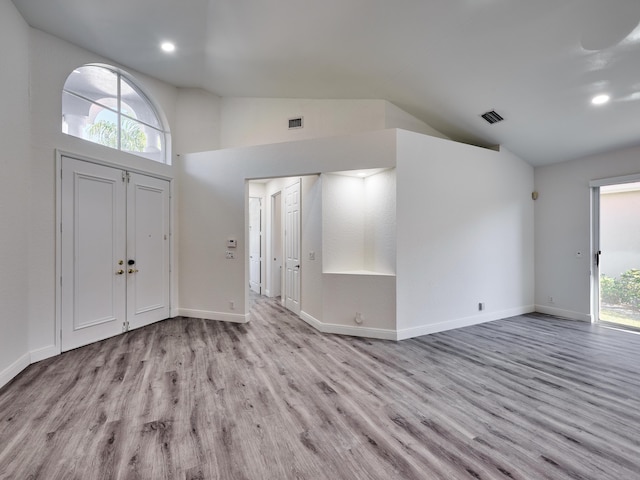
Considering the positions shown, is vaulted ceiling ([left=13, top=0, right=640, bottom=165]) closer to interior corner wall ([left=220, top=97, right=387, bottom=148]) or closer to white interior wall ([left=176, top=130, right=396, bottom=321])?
interior corner wall ([left=220, top=97, right=387, bottom=148])

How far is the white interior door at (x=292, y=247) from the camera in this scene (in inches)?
202

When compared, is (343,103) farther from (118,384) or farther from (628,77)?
(118,384)

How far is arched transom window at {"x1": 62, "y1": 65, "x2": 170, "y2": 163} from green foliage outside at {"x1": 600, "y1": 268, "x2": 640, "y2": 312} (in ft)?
25.4

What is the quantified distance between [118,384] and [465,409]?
123 inches

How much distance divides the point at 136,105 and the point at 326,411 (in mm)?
5180

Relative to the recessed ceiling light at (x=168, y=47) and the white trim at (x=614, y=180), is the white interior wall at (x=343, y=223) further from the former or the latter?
the white trim at (x=614, y=180)

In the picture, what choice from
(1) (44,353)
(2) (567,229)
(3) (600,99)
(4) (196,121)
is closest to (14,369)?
(1) (44,353)

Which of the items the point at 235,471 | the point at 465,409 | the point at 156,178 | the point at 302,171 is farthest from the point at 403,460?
the point at 156,178

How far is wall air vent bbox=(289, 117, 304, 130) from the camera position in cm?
525

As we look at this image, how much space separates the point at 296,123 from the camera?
5.27 m

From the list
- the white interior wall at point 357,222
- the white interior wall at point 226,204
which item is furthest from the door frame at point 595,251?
the white interior wall at point 226,204

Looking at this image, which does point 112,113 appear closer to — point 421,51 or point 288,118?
point 288,118

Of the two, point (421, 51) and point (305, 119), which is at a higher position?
point (421, 51)

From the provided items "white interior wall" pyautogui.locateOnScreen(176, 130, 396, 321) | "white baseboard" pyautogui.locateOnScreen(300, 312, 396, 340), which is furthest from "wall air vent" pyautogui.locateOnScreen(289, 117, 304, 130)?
"white baseboard" pyautogui.locateOnScreen(300, 312, 396, 340)
